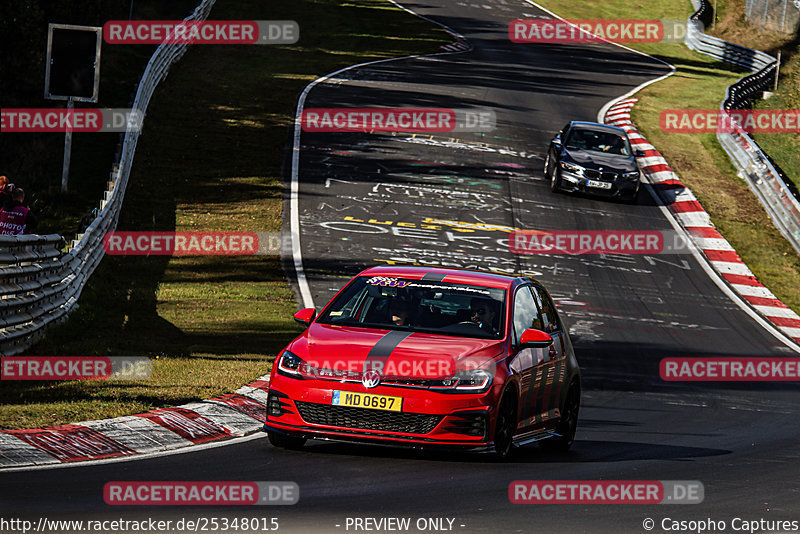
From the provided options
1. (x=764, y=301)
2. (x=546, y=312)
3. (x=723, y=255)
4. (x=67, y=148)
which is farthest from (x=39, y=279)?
(x=723, y=255)

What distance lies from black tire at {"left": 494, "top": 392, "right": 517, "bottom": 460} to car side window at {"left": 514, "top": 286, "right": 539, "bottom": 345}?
0.63m

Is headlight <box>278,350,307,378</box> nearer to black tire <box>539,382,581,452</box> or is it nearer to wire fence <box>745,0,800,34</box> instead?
black tire <box>539,382,581,452</box>

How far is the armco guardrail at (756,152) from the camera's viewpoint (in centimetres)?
2944

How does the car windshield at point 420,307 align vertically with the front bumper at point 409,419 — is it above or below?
above

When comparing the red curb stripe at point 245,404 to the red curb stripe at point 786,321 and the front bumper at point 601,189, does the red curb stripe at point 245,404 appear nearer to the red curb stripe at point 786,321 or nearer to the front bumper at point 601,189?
the red curb stripe at point 786,321

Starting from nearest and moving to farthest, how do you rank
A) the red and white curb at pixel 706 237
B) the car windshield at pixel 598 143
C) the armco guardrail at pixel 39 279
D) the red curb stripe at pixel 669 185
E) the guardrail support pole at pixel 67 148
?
1. the armco guardrail at pixel 39 279
2. the red and white curb at pixel 706 237
3. the guardrail support pole at pixel 67 148
4. the car windshield at pixel 598 143
5. the red curb stripe at pixel 669 185

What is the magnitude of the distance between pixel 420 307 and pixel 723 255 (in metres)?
18.0

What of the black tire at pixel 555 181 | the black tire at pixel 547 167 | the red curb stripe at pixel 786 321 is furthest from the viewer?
the black tire at pixel 547 167

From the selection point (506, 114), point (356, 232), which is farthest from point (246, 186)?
point (506, 114)

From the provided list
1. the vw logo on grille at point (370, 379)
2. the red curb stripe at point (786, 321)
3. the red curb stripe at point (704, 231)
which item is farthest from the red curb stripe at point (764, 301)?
the vw logo on grille at point (370, 379)

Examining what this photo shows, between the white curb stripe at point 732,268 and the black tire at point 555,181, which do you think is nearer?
the white curb stripe at point 732,268

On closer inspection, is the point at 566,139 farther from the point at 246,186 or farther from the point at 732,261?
the point at 246,186

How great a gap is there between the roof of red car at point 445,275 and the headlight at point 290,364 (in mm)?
1357

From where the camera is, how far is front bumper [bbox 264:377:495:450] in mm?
9312
